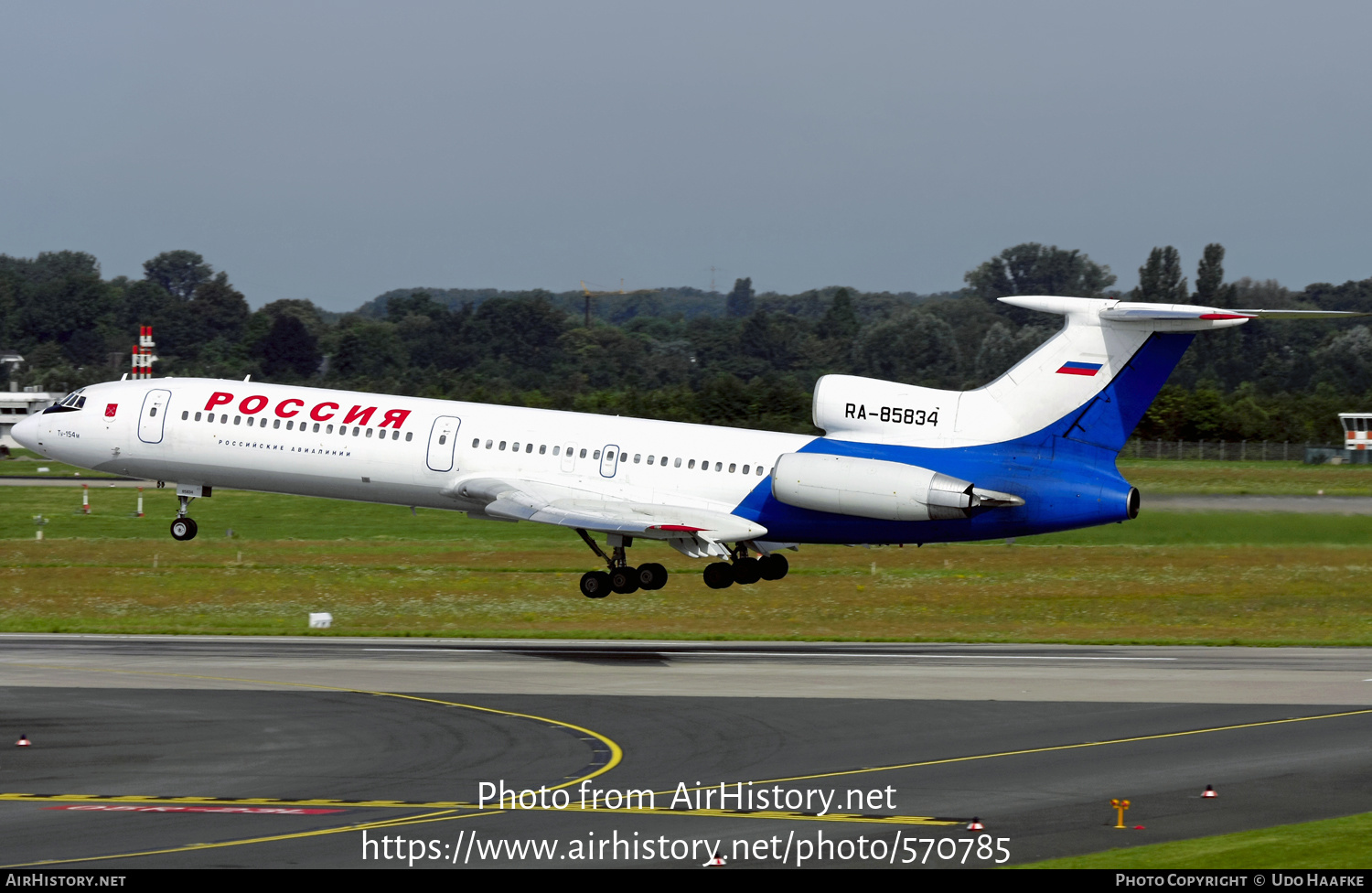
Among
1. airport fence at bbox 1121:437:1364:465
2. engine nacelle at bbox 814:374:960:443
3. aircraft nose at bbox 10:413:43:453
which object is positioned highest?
engine nacelle at bbox 814:374:960:443

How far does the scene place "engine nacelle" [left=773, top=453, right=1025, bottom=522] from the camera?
1432 inches

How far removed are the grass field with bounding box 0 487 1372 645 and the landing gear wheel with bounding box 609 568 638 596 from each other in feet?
4.87

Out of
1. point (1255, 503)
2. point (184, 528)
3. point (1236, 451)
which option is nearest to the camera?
point (184, 528)

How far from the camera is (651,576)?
129 feet

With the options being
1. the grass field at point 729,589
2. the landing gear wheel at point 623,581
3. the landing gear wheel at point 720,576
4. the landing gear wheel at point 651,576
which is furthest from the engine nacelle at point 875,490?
the grass field at point 729,589

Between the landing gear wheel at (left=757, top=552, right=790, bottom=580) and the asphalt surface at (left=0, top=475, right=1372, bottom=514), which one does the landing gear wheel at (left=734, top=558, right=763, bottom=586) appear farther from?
the asphalt surface at (left=0, top=475, right=1372, bottom=514)

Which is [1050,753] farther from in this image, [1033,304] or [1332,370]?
[1332,370]

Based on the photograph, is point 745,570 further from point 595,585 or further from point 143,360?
point 143,360

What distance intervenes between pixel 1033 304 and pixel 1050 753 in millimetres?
13348

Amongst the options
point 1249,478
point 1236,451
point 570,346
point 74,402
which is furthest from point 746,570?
point 570,346

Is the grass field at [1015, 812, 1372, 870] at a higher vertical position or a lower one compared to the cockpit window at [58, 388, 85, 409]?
lower

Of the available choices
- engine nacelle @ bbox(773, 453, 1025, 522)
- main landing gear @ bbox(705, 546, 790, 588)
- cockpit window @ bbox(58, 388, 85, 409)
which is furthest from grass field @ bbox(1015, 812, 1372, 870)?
cockpit window @ bbox(58, 388, 85, 409)

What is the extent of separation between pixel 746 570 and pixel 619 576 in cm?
329

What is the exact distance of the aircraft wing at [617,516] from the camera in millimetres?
37688
